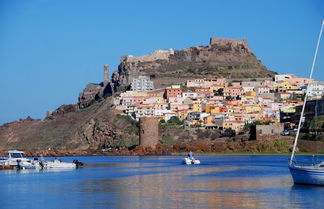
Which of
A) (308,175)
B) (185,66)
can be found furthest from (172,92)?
(308,175)

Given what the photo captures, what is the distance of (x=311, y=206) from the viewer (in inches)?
→ 1094

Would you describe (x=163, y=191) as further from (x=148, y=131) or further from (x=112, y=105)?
(x=112, y=105)

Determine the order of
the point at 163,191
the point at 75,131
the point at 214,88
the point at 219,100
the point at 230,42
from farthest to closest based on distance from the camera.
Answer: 1. the point at 230,42
2. the point at 214,88
3. the point at 219,100
4. the point at 75,131
5. the point at 163,191

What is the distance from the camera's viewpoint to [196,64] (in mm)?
147625

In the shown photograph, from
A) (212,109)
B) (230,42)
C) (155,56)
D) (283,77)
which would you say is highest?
(230,42)

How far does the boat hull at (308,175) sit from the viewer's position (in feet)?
104

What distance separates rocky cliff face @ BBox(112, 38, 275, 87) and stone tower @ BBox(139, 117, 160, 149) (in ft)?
159

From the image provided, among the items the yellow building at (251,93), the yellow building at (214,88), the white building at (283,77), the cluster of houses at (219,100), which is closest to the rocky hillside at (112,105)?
the cluster of houses at (219,100)

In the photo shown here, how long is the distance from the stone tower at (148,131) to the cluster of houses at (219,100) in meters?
15.3

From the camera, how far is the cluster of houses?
106m

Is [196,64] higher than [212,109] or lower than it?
higher

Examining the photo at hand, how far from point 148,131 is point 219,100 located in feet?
115

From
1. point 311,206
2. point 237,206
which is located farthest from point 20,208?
point 311,206

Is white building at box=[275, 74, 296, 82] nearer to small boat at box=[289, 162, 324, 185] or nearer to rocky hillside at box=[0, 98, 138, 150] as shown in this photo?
rocky hillside at box=[0, 98, 138, 150]
